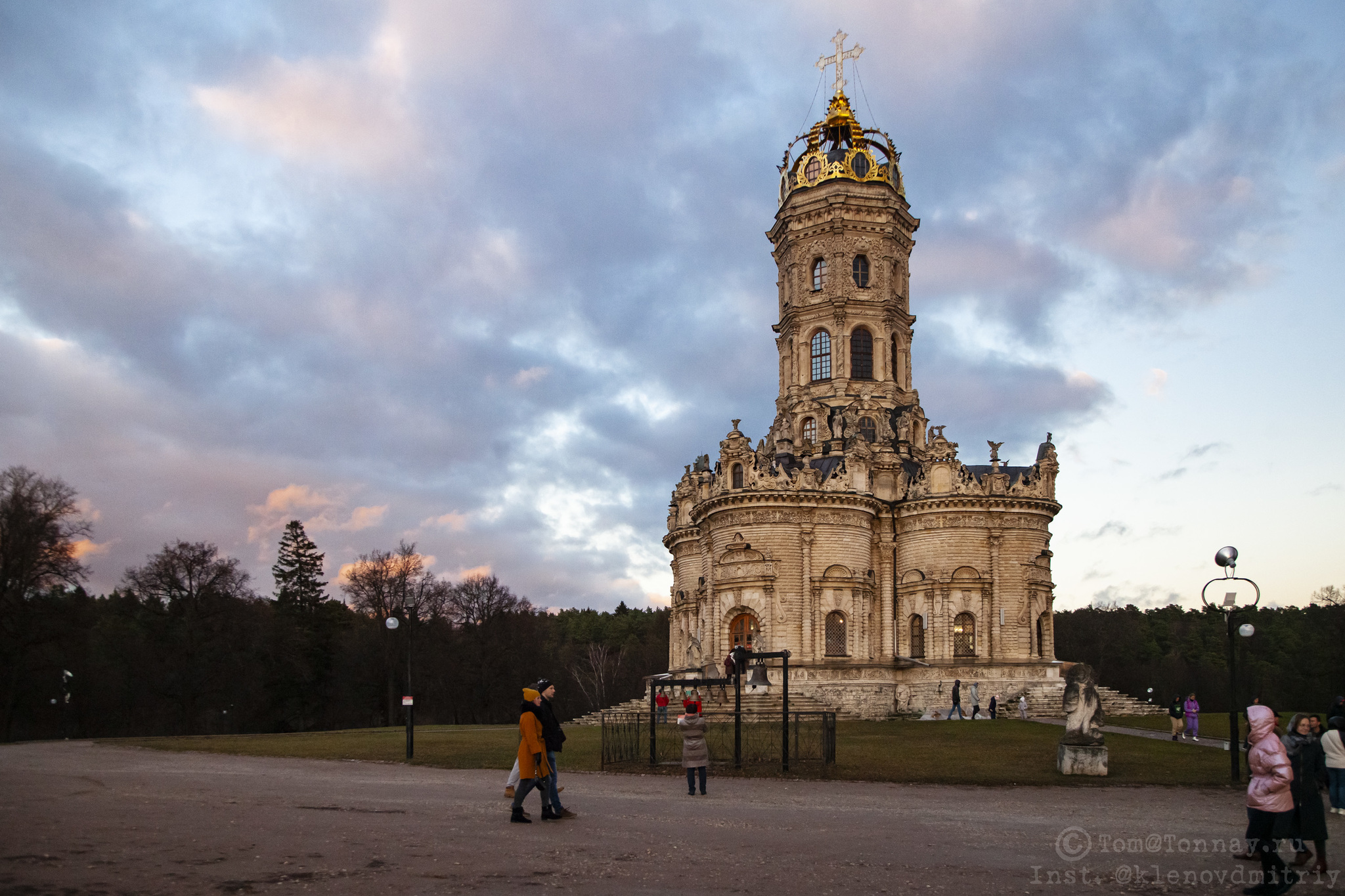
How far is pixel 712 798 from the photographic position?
A: 58.5ft

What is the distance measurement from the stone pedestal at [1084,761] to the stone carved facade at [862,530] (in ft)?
81.7

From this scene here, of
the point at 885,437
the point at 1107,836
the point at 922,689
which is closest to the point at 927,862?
the point at 1107,836

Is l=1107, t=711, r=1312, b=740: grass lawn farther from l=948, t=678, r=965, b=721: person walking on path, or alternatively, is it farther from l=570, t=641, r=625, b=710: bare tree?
l=570, t=641, r=625, b=710: bare tree

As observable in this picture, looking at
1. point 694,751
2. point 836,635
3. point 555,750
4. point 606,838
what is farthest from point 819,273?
point 606,838

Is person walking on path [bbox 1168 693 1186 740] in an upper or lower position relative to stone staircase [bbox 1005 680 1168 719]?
upper

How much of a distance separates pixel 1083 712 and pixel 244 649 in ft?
166

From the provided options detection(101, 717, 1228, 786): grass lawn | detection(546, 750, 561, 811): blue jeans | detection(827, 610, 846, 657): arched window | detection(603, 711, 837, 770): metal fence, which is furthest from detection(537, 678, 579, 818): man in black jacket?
detection(827, 610, 846, 657): arched window

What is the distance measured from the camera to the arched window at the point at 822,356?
186 feet

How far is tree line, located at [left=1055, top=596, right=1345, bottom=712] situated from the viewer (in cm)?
6944

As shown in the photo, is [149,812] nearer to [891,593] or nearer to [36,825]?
[36,825]

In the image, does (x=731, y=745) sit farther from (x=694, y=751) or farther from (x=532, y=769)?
(x=532, y=769)

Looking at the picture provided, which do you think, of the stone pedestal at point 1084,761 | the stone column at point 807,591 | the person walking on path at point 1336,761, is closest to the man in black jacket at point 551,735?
the stone pedestal at point 1084,761

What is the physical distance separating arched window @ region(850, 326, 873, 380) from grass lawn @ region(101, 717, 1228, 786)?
2174 centimetres

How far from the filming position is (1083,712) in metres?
22.1
